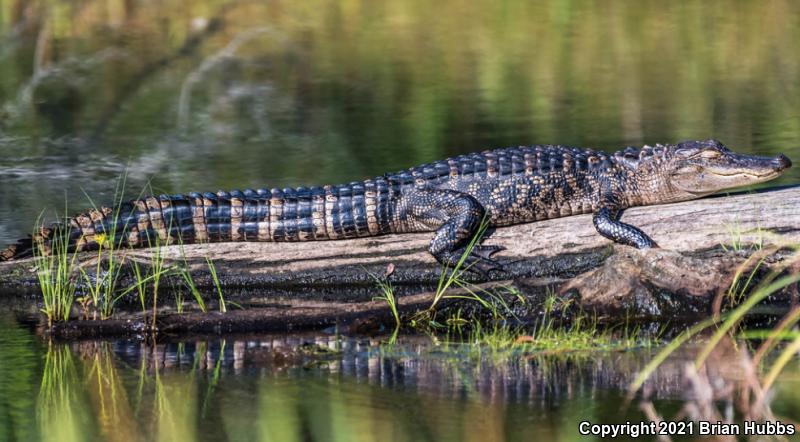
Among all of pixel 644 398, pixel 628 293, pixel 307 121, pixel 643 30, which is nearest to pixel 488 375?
pixel 644 398

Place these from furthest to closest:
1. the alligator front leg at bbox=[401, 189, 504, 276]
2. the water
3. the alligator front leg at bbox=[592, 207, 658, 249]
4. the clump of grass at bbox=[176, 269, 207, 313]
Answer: the alligator front leg at bbox=[401, 189, 504, 276]
the alligator front leg at bbox=[592, 207, 658, 249]
the clump of grass at bbox=[176, 269, 207, 313]
the water

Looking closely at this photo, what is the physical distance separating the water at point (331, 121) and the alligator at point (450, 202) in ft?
3.62

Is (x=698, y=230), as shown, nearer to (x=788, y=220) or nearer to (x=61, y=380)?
(x=788, y=220)

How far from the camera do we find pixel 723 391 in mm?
4773

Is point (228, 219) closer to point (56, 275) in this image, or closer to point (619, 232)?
point (56, 275)

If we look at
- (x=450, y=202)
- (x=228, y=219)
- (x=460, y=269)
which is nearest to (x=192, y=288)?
(x=228, y=219)

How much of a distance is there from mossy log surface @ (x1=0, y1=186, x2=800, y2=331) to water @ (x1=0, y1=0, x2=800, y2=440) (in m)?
Result: 0.76

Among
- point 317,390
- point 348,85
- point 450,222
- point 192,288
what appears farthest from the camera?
point 348,85

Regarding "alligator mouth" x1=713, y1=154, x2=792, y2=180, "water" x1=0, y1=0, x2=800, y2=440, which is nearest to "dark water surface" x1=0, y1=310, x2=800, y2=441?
"water" x1=0, y1=0, x2=800, y2=440

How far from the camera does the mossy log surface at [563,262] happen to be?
6156 millimetres

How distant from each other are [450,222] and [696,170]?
60.8 inches

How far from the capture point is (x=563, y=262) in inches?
265

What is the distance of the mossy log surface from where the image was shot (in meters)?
6.16

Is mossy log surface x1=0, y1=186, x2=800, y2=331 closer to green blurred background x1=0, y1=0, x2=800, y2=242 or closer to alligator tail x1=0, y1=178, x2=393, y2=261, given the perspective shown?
alligator tail x1=0, y1=178, x2=393, y2=261
